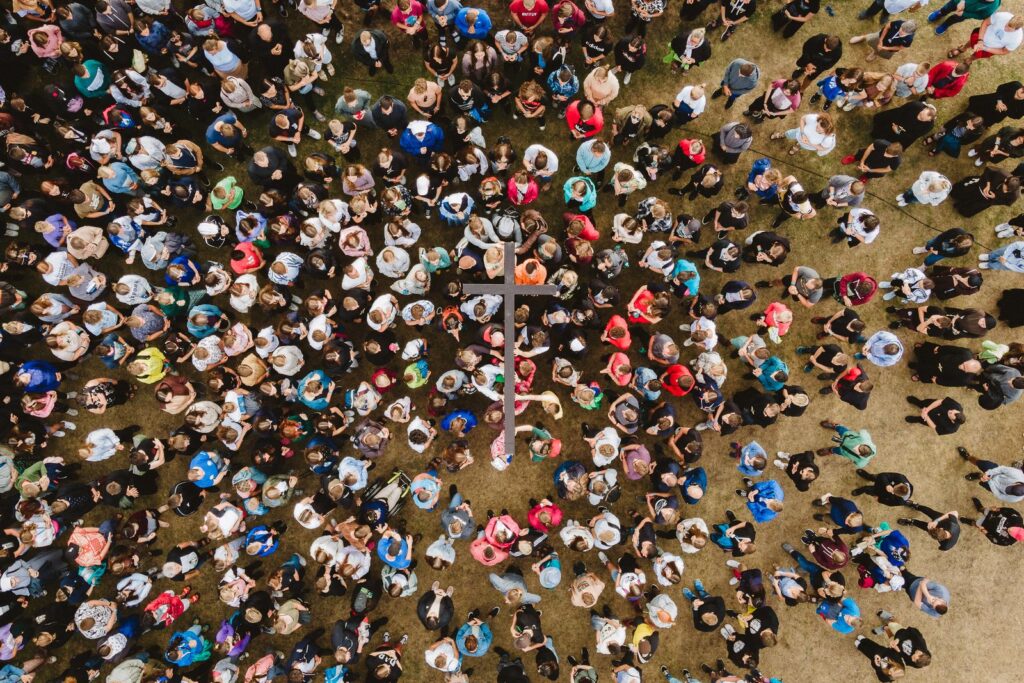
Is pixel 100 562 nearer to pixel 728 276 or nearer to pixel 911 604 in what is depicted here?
pixel 728 276

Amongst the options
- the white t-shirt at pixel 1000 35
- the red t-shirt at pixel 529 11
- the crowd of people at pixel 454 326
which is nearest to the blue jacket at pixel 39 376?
the crowd of people at pixel 454 326

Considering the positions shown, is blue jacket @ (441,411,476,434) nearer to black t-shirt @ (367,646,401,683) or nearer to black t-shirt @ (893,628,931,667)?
black t-shirt @ (367,646,401,683)

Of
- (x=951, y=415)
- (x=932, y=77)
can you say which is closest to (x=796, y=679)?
(x=951, y=415)

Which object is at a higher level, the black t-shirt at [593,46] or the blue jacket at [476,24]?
the black t-shirt at [593,46]

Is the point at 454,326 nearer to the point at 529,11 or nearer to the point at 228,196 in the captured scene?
the point at 228,196

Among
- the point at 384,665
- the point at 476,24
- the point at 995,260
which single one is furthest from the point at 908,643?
the point at 476,24

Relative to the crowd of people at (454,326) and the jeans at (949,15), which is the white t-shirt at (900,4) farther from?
the jeans at (949,15)
